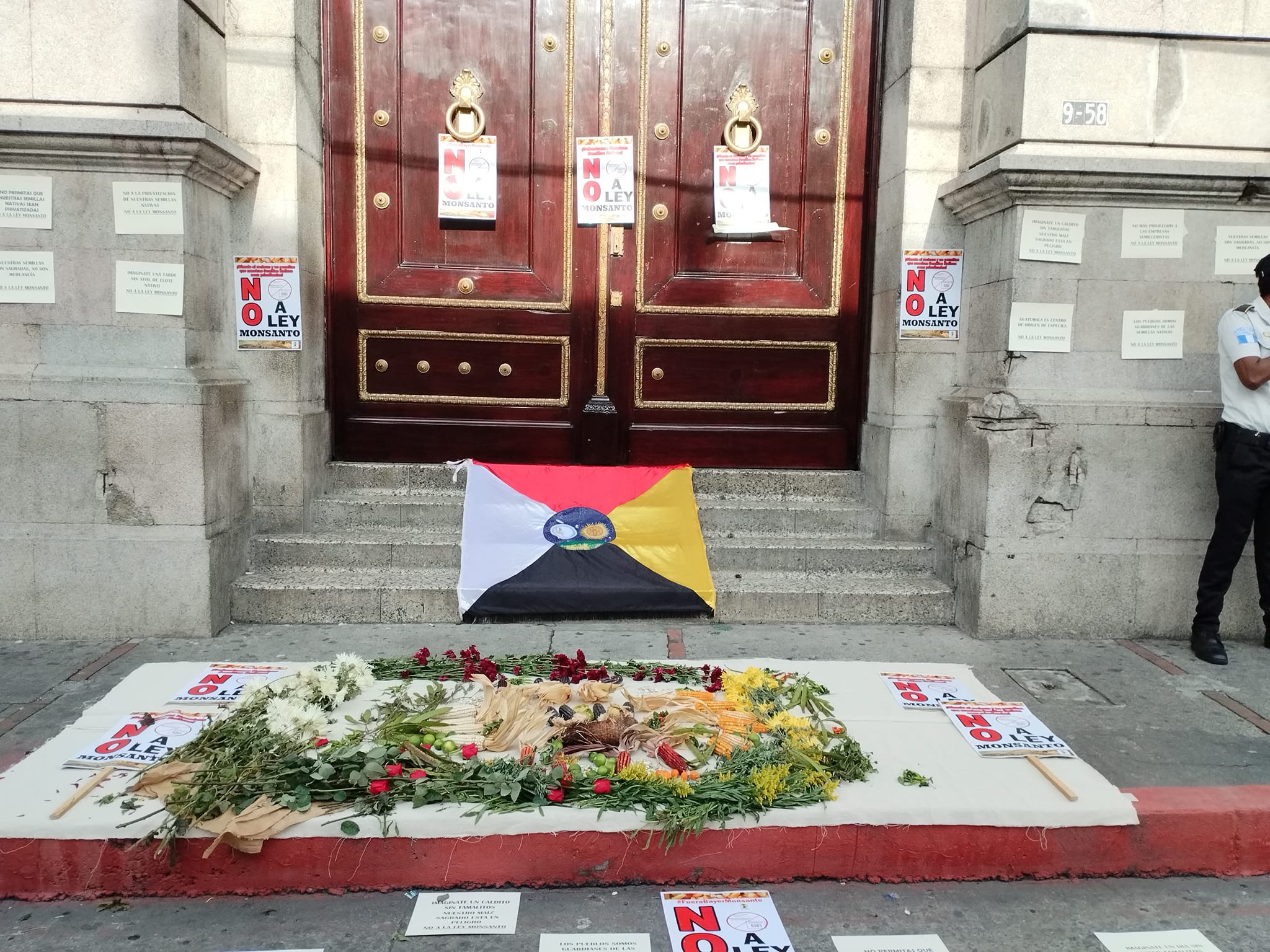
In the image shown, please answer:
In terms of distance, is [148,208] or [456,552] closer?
[148,208]

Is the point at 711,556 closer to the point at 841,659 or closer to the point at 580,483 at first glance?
the point at 580,483

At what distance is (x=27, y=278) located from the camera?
460cm

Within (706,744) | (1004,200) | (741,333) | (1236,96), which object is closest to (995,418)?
(1004,200)

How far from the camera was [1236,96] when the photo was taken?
484cm

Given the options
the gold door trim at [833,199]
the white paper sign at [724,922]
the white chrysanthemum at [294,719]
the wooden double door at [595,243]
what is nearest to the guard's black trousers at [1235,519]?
the wooden double door at [595,243]

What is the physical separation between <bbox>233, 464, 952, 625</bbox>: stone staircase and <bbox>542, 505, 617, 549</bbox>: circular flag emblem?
0.58 metres

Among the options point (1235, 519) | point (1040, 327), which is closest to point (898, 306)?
point (1040, 327)

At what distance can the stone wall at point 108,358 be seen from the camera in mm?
4504

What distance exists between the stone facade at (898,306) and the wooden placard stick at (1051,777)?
5.56 ft

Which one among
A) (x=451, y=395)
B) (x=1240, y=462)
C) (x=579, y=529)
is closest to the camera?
(x=1240, y=462)

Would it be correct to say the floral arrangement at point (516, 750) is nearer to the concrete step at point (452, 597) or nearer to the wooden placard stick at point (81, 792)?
the wooden placard stick at point (81, 792)

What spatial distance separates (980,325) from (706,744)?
129 inches

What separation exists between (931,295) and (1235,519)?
6.72 ft

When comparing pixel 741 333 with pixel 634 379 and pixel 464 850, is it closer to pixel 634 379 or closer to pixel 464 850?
pixel 634 379
